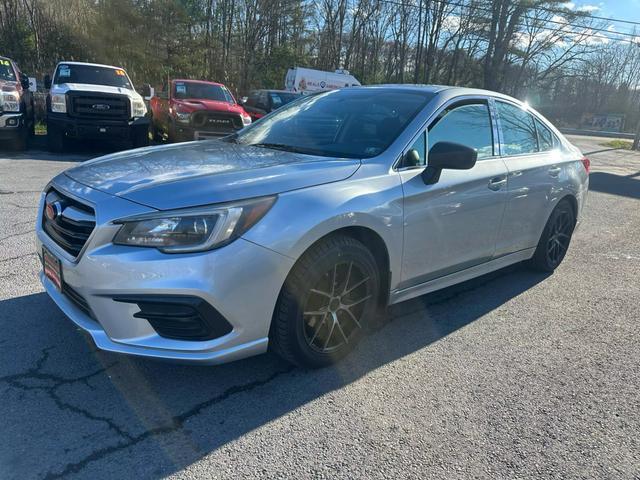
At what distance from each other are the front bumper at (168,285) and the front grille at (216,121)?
9.83 meters

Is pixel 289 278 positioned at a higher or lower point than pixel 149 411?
higher

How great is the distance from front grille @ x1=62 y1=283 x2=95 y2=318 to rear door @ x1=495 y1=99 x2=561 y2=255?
3017 mm

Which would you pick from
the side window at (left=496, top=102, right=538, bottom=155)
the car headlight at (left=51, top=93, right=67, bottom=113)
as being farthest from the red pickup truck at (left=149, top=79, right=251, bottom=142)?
the side window at (left=496, top=102, right=538, bottom=155)

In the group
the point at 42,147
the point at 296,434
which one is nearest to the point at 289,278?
the point at 296,434

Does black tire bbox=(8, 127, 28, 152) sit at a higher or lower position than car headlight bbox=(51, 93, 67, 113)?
lower

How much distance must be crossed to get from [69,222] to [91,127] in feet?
30.5

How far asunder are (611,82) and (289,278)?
91372 mm

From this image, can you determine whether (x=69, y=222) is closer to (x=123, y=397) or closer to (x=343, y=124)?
(x=123, y=397)

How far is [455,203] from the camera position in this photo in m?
3.40

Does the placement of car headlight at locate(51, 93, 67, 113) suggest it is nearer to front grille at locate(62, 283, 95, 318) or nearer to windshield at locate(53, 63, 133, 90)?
windshield at locate(53, 63, 133, 90)

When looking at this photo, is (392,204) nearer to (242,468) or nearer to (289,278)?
(289,278)

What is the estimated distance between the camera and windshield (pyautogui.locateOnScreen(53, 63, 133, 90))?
1138 centimetres

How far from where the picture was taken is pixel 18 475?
1982 millimetres

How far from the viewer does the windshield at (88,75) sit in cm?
1138
